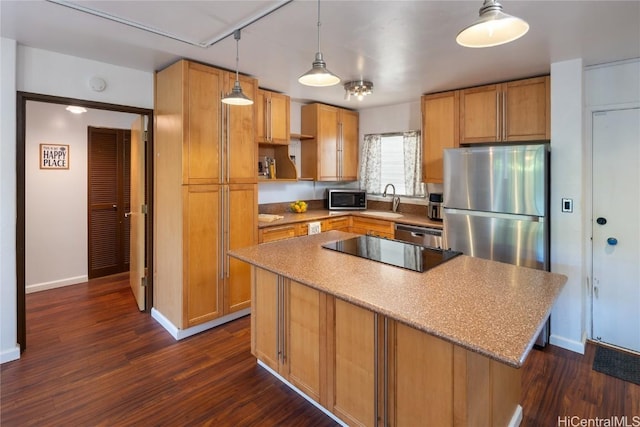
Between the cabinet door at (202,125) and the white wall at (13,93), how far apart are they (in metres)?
0.89

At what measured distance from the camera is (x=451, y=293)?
153 centimetres

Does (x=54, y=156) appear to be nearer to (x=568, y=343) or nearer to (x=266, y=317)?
(x=266, y=317)

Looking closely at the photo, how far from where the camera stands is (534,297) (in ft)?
4.82

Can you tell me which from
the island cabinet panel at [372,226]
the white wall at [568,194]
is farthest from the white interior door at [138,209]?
the white wall at [568,194]

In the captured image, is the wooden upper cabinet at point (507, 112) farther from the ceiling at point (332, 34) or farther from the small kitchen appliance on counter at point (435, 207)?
the small kitchen appliance on counter at point (435, 207)

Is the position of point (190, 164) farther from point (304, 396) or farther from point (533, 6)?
point (533, 6)

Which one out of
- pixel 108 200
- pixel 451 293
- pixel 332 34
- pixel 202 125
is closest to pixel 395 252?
pixel 451 293

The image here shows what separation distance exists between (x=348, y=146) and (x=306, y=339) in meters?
3.35

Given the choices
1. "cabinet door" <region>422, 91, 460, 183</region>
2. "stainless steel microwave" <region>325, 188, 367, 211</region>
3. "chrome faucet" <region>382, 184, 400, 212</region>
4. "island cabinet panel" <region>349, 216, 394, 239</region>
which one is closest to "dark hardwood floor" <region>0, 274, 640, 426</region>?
"island cabinet panel" <region>349, 216, 394, 239</region>

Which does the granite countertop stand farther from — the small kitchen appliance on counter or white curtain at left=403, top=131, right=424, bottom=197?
white curtain at left=403, top=131, right=424, bottom=197

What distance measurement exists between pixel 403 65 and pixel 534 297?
7.46ft

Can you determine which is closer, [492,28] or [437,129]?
[492,28]

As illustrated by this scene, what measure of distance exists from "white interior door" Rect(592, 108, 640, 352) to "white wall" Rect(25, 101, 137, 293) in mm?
5639

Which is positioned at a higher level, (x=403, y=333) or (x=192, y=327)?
(x=403, y=333)
